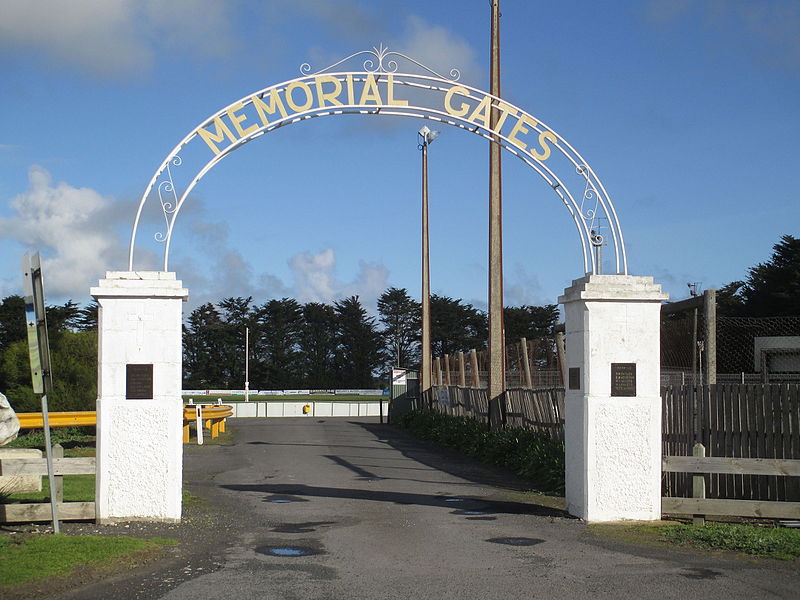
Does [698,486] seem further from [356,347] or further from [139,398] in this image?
[356,347]

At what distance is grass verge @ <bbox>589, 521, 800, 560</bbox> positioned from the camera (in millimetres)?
9398

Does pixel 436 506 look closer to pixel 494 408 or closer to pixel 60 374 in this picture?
pixel 494 408

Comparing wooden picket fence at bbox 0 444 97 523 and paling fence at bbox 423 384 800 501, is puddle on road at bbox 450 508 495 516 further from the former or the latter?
wooden picket fence at bbox 0 444 97 523

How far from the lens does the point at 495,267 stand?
2144 cm

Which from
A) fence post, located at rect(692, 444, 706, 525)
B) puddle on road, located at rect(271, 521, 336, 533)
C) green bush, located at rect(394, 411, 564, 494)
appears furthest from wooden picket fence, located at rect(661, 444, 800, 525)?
puddle on road, located at rect(271, 521, 336, 533)

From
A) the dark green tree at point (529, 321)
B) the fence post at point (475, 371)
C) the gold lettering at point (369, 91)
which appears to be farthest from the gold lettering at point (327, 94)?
the dark green tree at point (529, 321)

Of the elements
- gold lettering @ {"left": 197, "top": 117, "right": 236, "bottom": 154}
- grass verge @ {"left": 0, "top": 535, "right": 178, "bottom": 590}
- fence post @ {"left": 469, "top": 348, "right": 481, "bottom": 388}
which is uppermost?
gold lettering @ {"left": 197, "top": 117, "right": 236, "bottom": 154}

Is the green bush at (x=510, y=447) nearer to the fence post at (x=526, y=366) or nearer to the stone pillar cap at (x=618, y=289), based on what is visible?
the fence post at (x=526, y=366)

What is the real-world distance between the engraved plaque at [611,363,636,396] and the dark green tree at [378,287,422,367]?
4241 inches

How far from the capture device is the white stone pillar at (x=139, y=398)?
10984 mm

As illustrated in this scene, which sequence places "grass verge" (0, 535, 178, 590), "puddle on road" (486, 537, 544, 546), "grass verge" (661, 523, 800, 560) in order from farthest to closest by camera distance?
"puddle on road" (486, 537, 544, 546), "grass verge" (661, 523, 800, 560), "grass verge" (0, 535, 178, 590)

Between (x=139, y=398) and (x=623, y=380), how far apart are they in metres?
5.76

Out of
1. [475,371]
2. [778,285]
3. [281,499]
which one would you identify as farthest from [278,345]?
[281,499]

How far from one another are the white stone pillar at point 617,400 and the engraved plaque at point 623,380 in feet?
0.04
